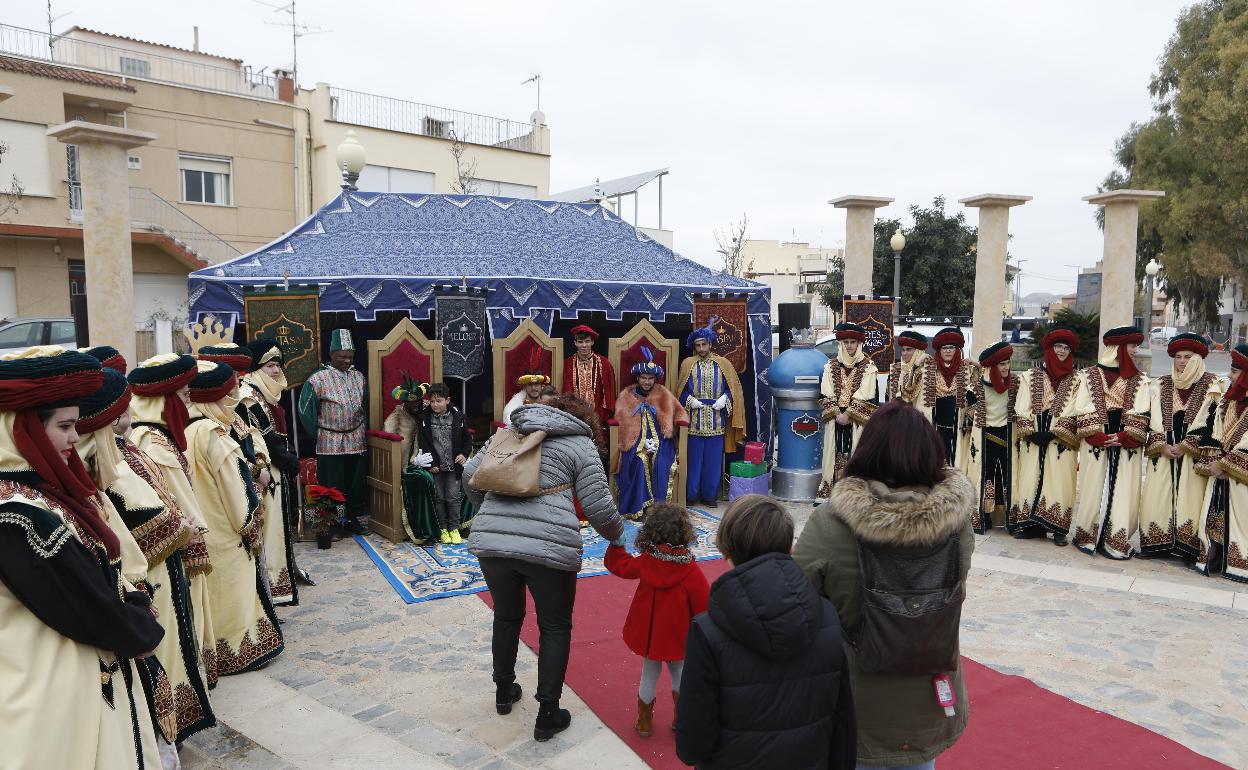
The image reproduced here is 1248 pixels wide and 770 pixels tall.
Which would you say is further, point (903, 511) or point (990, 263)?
point (990, 263)

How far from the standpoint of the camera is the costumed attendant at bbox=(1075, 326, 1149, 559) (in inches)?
267

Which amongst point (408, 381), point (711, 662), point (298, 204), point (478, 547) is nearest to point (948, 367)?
point (408, 381)

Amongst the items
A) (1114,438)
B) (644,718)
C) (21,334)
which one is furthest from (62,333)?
(1114,438)

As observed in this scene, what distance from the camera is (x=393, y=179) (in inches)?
935

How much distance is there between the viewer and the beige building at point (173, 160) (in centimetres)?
1850

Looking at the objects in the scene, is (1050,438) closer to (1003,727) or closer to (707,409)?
(707,409)

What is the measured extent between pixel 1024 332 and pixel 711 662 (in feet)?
90.6

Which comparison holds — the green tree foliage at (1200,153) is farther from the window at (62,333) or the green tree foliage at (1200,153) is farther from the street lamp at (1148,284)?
the window at (62,333)

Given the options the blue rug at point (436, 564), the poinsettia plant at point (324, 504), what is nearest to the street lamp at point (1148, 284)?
the blue rug at point (436, 564)

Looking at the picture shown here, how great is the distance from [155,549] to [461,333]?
15.7ft

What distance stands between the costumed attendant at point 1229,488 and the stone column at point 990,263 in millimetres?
6196

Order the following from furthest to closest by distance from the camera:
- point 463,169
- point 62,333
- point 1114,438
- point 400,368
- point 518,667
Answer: point 463,169 < point 62,333 < point 400,368 < point 1114,438 < point 518,667

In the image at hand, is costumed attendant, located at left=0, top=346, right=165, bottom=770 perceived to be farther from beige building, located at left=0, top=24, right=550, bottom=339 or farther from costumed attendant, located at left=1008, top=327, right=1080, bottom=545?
beige building, located at left=0, top=24, right=550, bottom=339

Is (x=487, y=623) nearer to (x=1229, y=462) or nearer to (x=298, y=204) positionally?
(x=1229, y=462)
